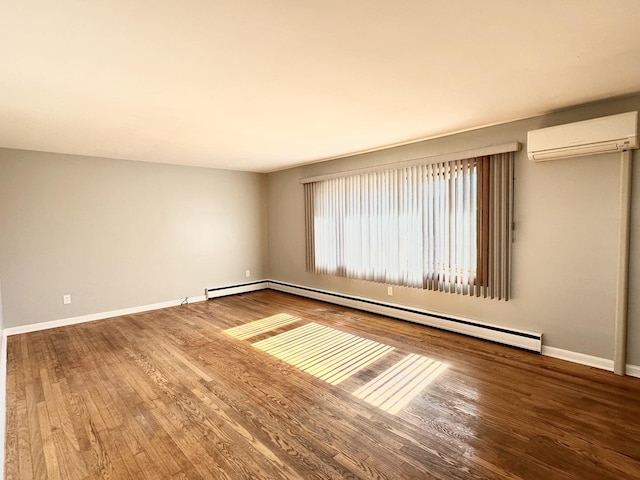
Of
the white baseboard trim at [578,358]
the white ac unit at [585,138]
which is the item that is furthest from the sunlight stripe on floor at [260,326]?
the white ac unit at [585,138]

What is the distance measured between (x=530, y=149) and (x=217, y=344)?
12.6ft

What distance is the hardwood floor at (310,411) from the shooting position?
180 centimetres

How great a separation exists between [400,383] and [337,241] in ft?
9.30

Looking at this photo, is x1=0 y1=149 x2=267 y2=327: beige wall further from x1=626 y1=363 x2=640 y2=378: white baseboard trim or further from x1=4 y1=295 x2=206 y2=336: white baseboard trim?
x1=626 y1=363 x2=640 y2=378: white baseboard trim

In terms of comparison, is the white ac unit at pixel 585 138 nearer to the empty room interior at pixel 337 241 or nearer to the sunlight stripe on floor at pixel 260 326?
the empty room interior at pixel 337 241

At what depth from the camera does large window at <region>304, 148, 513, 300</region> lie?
11.3ft

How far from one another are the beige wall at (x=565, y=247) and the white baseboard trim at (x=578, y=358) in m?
0.04

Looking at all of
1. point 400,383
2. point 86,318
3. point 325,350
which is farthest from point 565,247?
point 86,318

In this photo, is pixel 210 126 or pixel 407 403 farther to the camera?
pixel 210 126

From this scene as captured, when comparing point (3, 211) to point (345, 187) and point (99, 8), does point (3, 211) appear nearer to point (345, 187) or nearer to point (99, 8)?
point (99, 8)

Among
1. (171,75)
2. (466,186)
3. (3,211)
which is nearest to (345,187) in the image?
(466,186)

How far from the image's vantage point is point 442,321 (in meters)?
3.92

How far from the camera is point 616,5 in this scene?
1473 millimetres

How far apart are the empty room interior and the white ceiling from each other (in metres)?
0.02
